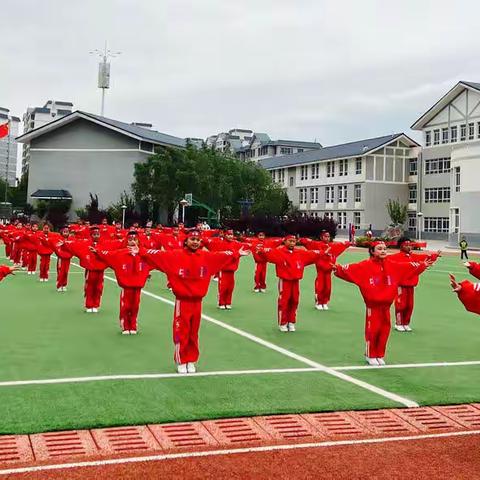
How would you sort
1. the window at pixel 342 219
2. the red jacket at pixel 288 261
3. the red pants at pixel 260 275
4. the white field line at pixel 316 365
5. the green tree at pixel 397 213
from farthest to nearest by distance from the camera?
the window at pixel 342 219, the green tree at pixel 397 213, the red pants at pixel 260 275, the red jacket at pixel 288 261, the white field line at pixel 316 365

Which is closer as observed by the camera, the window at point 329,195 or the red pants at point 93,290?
the red pants at point 93,290

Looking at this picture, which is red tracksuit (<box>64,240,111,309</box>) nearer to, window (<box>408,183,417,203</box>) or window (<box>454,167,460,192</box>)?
window (<box>454,167,460,192</box>)

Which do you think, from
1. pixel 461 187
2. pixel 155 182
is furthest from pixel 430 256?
pixel 155 182

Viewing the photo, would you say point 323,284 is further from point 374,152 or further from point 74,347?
point 374,152

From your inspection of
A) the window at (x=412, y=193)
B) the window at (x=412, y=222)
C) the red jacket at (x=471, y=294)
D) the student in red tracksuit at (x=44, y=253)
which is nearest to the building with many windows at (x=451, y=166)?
the window at (x=412, y=193)

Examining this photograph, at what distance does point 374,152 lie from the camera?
62656 millimetres

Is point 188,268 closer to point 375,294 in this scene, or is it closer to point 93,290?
point 375,294

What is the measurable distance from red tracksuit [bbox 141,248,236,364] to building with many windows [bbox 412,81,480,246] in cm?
4035

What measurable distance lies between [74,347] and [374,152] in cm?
5578

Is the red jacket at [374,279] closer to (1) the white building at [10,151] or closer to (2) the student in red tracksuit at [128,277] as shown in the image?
(2) the student in red tracksuit at [128,277]

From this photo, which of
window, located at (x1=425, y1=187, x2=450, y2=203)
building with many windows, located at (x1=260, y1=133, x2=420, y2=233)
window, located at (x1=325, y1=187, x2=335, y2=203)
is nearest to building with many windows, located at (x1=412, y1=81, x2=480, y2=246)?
window, located at (x1=425, y1=187, x2=450, y2=203)

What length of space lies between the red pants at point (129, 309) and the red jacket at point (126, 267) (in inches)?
4.7

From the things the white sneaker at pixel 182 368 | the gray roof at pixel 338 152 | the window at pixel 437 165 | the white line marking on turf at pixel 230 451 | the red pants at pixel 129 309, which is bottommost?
the white line marking on turf at pixel 230 451

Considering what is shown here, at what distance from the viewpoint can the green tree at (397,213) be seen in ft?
196
